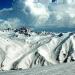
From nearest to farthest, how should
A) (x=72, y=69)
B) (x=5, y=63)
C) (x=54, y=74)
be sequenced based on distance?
(x=54, y=74)
(x=72, y=69)
(x=5, y=63)

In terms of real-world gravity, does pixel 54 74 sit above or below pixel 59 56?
above

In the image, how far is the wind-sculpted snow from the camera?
5755 inches

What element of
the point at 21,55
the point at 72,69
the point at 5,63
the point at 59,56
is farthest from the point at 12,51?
the point at 72,69

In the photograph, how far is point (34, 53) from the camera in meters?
157

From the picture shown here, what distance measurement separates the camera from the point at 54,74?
6831 centimetres

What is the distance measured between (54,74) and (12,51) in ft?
310

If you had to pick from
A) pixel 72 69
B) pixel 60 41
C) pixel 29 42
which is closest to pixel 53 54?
pixel 60 41

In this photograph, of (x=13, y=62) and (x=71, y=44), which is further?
(x=71, y=44)

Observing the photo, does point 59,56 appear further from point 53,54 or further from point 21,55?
point 21,55

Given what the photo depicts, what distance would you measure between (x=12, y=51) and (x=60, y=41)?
106 ft

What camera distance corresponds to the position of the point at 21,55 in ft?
525

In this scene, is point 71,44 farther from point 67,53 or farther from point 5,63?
point 5,63

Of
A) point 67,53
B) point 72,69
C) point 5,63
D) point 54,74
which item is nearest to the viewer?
point 54,74

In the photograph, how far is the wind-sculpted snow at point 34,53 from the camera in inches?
5755
